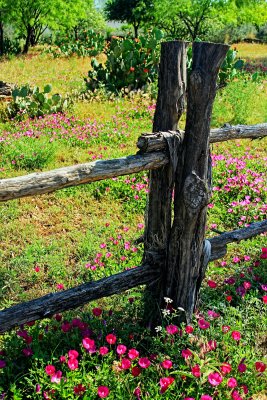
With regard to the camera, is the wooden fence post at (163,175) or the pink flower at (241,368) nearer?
the pink flower at (241,368)

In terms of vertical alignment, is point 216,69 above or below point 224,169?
above

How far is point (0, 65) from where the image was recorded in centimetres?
1656

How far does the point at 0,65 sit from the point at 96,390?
16.4m

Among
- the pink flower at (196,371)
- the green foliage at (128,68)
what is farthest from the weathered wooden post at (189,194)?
the green foliage at (128,68)

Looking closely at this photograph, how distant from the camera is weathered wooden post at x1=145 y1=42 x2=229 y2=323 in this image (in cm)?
253

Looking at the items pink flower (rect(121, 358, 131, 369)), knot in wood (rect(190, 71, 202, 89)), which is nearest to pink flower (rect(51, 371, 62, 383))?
pink flower (rect(121, 358, 131, 369))

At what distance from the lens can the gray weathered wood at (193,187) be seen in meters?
2.51

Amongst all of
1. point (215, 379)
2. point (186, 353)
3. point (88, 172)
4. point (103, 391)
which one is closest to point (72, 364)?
point (103, 391)

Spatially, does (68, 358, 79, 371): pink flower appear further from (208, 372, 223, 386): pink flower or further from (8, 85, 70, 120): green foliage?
(8, 85, 70, 120): green foliage

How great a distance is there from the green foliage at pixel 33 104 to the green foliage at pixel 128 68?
1874 mm

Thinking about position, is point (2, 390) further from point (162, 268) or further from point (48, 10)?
point (48, 10)

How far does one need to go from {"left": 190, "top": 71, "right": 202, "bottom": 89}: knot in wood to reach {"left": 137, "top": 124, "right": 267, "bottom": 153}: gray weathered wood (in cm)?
32

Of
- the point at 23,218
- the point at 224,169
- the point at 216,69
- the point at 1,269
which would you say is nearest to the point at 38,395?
the point at 1,269

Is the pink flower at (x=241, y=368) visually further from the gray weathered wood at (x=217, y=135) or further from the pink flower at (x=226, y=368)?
the gray weathered wood at (x=217, y=135)
